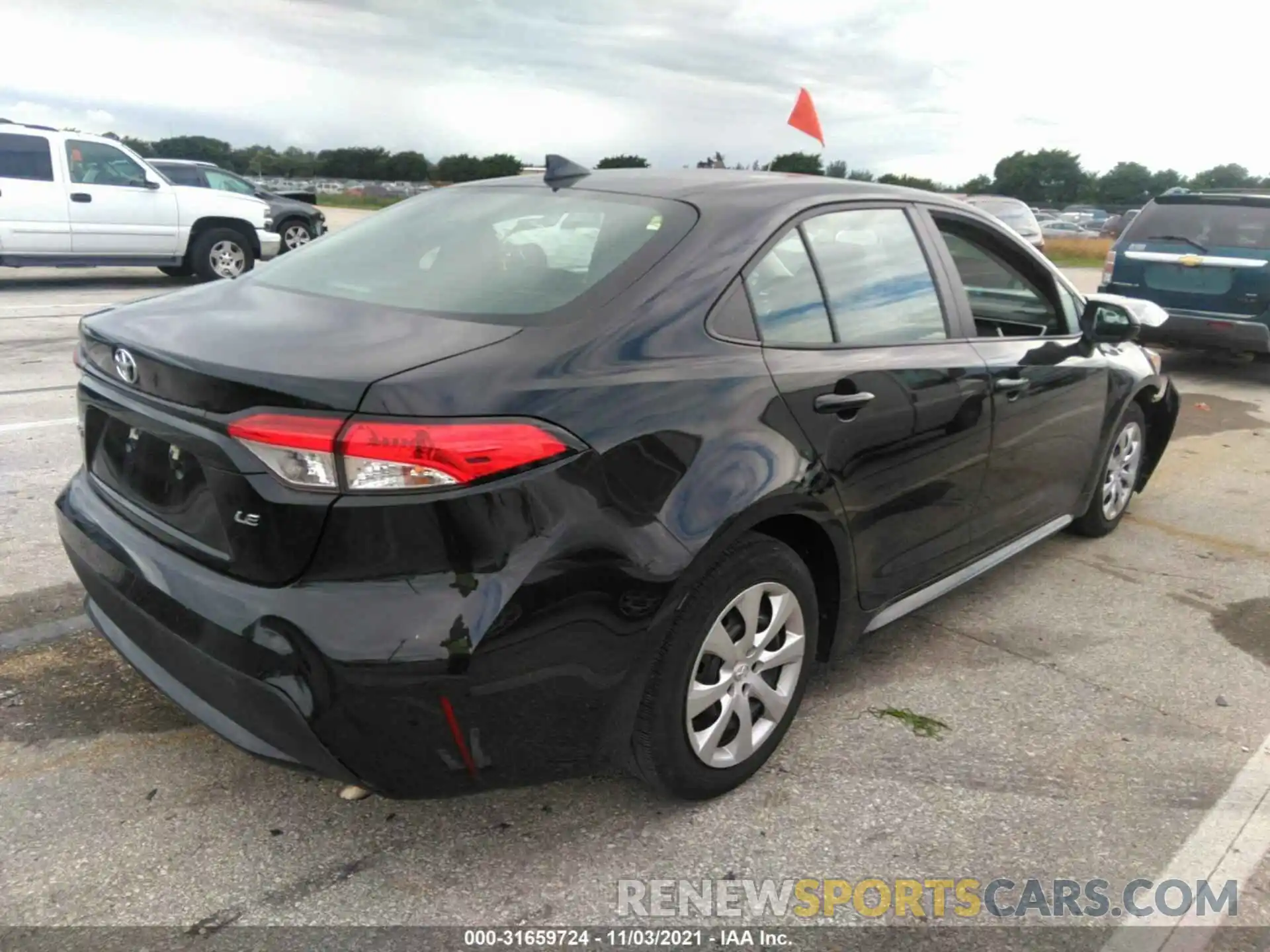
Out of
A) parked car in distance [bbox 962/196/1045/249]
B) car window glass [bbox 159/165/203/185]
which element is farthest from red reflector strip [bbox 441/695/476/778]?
car window glass [bbox 159/165/203/185]

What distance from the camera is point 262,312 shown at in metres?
2.47

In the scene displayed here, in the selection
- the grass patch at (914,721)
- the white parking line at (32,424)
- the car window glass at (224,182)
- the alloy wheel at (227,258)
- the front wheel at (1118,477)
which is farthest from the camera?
the car window glass at (224,182)

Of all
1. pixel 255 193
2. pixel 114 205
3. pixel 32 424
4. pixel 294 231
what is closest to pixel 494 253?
pixel 32 424

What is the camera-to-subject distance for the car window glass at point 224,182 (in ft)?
49.7

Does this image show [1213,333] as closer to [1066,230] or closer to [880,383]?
[880,383]

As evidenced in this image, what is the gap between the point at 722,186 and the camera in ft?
9.70

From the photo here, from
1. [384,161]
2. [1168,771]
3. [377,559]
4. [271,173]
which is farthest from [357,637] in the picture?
[384,161]

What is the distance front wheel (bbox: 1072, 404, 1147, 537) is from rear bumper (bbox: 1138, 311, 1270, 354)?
416 centimetres

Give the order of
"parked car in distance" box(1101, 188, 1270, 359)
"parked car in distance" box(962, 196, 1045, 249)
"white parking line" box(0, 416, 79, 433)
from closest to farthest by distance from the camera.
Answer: "white parking line" box(0, 416, 79, 433) < "parked car in distance" box(1101, 188, 1270, 359) < "parked car in distance" box(962, 196, 1045, 249)

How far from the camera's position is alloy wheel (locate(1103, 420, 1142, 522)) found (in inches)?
183

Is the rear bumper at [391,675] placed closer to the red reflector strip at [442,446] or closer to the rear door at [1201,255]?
the red reflector strip at [442,446]

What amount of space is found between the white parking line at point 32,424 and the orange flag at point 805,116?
4.55m

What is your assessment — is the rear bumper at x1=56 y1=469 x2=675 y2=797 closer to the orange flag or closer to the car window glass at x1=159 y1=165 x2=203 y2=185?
the orange flag

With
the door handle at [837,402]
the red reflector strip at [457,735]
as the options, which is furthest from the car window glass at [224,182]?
the red reflector strip at [457,735]
